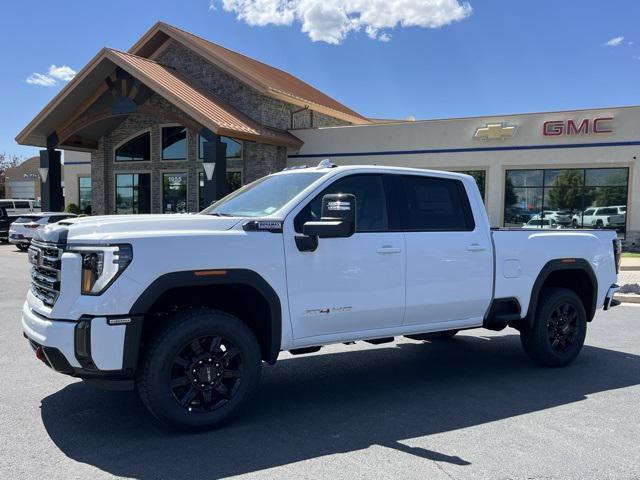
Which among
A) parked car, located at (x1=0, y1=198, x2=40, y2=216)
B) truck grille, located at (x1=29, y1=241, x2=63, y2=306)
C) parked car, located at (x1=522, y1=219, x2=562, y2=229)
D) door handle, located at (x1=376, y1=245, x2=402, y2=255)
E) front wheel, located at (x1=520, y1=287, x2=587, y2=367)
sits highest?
parked car, located at (x1=0, y1=198, x2=40, y2=216)

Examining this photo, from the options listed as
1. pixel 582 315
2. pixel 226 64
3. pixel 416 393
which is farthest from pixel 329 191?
pixel 226 64

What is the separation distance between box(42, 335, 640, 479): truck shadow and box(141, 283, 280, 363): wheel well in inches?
26.2

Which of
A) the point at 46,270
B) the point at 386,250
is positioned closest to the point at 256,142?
the point at 386,250

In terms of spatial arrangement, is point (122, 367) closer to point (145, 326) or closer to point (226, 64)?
point (145, 326)

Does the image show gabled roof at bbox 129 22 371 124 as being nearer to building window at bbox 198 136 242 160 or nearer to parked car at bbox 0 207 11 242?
building window at bbox 198 136 242 160

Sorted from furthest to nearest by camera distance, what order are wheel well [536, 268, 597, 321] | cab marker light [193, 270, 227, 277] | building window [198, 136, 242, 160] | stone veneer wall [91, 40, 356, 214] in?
building window [198, 136, 242, 160]
stone veneer wall [91, 40, 356, 214]
wheel well [536, 268, 597, 321]
cab marker light [193, 270, 227, 277]

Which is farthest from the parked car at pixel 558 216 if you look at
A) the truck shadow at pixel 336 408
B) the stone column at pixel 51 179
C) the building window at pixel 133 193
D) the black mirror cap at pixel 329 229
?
the stone column at pixel 51 179

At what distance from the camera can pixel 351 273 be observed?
497 centimetres

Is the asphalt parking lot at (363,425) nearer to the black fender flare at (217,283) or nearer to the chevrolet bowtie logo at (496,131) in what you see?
the black fender flare at (217,283)

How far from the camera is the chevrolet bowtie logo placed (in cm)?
2187

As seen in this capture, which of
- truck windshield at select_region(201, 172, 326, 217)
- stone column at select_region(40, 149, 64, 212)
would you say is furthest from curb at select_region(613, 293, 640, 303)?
stone column at select_region(40, 149, 64, 212)

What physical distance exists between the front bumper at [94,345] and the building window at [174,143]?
24.6m

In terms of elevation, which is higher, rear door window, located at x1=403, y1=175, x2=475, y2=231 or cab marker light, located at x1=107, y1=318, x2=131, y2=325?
rear door window, located at x1=403, y1=175, x2=475, y2=231

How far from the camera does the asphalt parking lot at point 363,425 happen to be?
390 centimetres
